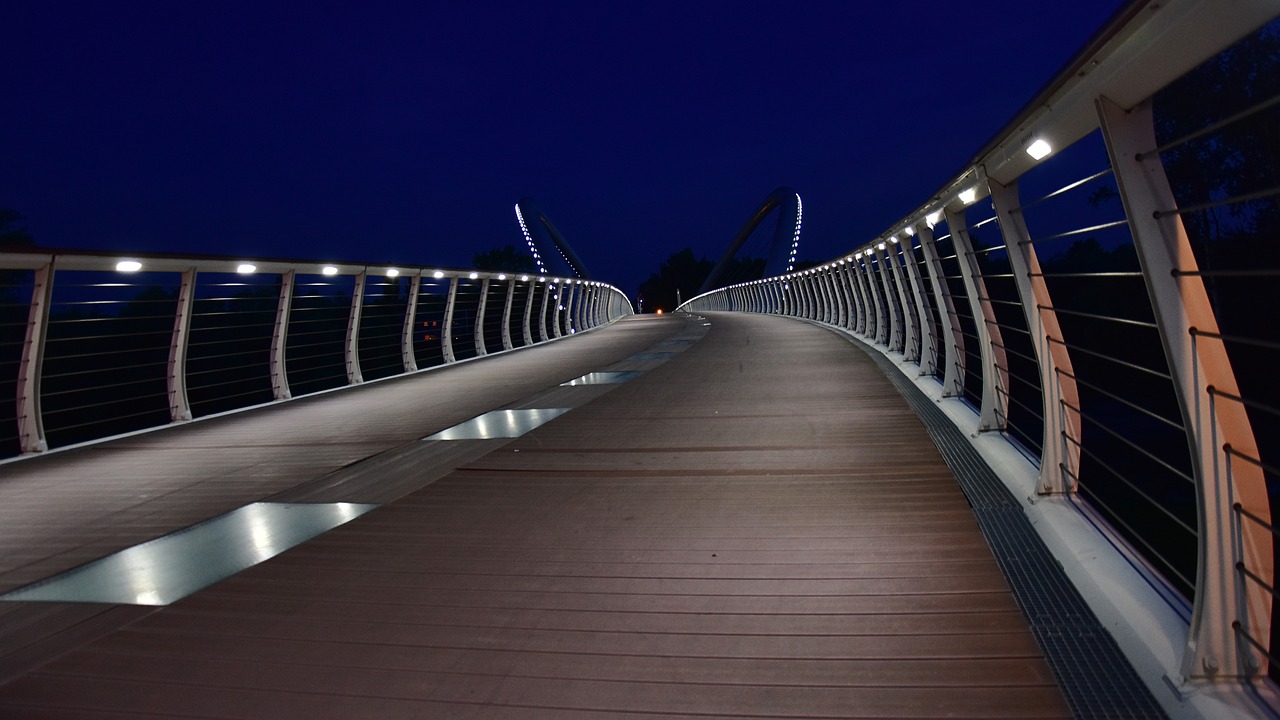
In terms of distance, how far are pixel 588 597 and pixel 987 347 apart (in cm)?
273

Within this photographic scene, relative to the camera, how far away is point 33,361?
6.20 metres

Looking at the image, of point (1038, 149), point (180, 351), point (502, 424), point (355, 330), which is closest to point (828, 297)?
point (355, 330)

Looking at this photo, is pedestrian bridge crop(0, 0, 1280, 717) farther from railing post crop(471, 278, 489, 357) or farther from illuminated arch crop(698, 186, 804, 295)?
illuminated arch crop(698, 186, 804, 295)

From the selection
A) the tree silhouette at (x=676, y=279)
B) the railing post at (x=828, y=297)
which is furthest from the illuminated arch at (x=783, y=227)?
the tree silhouette at (x=676, y=279)

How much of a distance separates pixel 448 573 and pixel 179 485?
2.67m

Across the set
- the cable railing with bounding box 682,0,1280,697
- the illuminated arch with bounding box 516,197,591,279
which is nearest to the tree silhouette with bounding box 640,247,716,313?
the illuminated arch with bounding box 516,197,591,279

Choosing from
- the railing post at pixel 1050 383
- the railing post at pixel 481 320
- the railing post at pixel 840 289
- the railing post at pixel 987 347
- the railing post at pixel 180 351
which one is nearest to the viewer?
the railing post at pixel 1050 383

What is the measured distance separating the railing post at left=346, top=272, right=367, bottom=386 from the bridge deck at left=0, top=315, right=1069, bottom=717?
4.83 metres

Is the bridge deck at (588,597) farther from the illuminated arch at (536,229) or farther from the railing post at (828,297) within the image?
the illuminated arch at (536,229)

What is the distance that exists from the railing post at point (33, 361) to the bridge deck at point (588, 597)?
1191 mm

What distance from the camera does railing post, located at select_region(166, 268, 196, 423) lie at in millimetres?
7328

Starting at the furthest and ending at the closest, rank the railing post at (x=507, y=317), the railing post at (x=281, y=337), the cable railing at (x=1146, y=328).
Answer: the railing post at (x=507, y=317) < the railing post at (x=281, y=337) < the cable railing at (x=1146, y=328)

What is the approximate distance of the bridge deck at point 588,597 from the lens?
2.08 meters

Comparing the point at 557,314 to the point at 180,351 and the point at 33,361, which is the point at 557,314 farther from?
the point at 33,361
